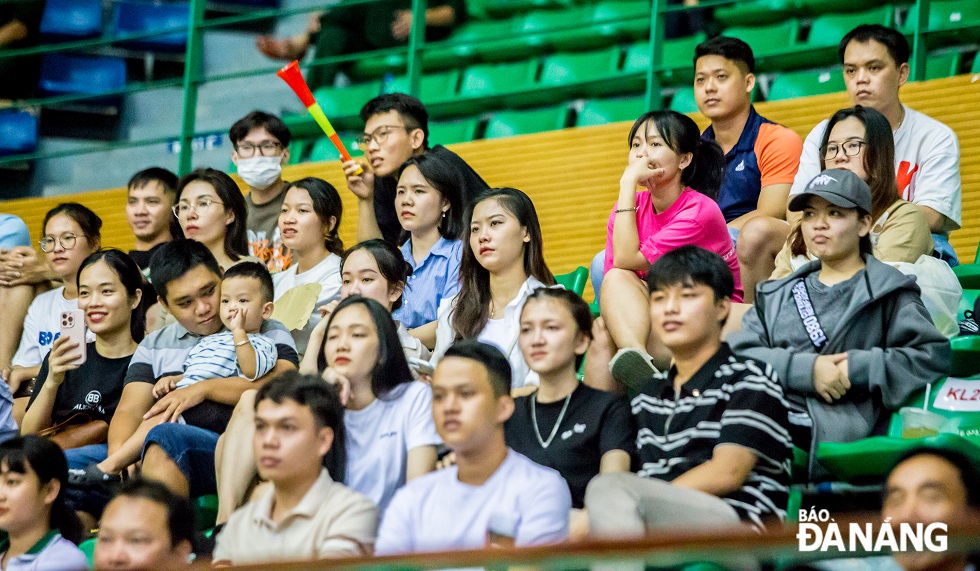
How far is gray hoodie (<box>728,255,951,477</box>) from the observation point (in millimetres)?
3703

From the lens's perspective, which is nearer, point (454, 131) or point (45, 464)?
point (45, 464)

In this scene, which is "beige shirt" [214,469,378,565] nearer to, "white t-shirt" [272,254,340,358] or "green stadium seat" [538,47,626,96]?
"white t-shirt" [272,254,340,358]

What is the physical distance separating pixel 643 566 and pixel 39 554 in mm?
2148

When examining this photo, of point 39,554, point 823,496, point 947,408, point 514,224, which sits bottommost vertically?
point 39,554

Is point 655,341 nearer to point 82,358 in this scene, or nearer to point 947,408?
point 947,408

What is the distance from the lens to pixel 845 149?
4.45 m

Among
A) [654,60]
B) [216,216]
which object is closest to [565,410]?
[216,216]

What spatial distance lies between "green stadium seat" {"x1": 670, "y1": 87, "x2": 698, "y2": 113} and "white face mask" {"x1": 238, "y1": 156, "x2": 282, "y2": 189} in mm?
1858

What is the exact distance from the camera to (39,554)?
385 cm

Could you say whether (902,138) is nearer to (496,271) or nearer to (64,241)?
(496,271)

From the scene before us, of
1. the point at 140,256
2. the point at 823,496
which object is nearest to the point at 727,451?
the point at 823,496

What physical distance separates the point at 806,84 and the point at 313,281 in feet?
8.25

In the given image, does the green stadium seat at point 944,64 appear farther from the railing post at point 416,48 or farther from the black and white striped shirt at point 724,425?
the black and white striped shirt at point 724,425

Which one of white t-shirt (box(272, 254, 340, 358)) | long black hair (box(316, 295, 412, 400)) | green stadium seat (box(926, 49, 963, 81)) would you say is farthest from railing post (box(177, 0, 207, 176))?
green stadium seat (box(926, 49, 963, 81))
